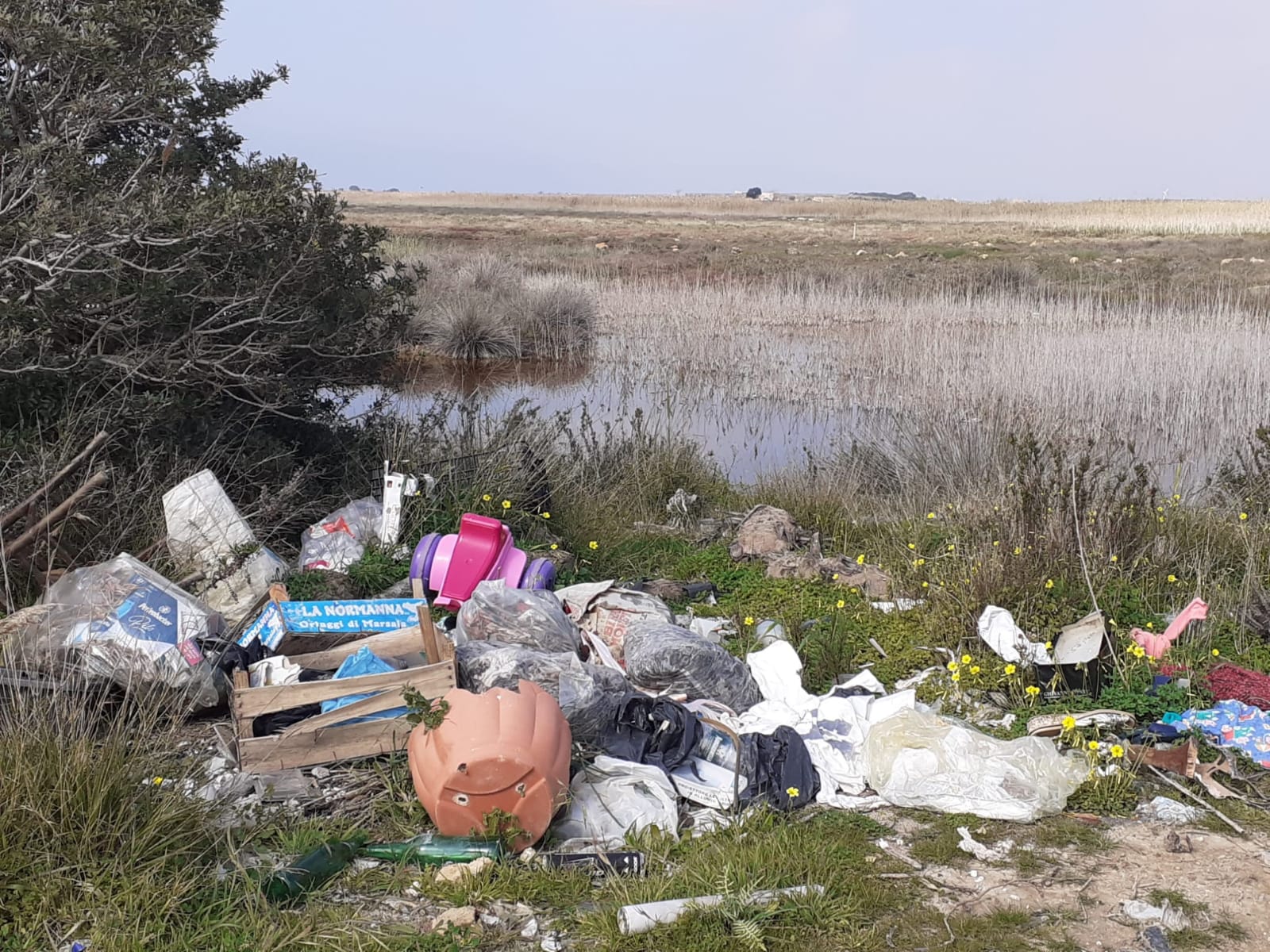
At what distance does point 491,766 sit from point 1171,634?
3.24 metres

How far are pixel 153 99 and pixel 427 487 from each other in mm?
2537

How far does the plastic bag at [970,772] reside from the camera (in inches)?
153

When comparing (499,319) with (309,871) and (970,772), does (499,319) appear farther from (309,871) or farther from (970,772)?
(309,871)

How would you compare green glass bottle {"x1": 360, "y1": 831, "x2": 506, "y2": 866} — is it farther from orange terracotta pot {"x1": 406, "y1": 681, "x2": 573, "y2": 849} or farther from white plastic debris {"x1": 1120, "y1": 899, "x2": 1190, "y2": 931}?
white plastic debris {"x1": 1120, "y1": 899, "x2": 1190, "y2": 931}

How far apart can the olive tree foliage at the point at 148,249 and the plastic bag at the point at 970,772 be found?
387 cm

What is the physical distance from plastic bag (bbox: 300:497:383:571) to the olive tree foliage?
0.57 metres

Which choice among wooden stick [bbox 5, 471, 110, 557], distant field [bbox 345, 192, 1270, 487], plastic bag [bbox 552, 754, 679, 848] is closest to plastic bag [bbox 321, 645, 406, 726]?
plastic bag [bbox 552, 754, 679, 848]

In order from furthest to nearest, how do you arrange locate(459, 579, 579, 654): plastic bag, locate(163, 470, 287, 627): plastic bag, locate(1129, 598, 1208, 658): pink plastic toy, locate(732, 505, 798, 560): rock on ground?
locate(732, 505, 798, 560): rock on ground
locate(163, 470, 287, 627): plastic bag
locate(1129, 598, 1208, 658): pink plastic toy
locate(459, 579, 579, 654): plastic bag

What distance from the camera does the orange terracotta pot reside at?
3352 mm

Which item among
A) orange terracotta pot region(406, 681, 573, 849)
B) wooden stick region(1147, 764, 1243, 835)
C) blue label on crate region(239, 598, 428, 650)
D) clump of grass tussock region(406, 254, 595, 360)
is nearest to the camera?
orange terracotta pot region(406, 681, 573, 849)

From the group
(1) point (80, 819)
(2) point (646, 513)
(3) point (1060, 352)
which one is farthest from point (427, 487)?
(3) point (1060, 352)

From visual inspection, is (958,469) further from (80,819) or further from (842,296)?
(842,296)

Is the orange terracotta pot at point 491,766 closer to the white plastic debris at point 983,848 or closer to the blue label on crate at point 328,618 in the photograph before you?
the blue label on crate at point 328,618

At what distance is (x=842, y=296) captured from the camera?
792 inches
